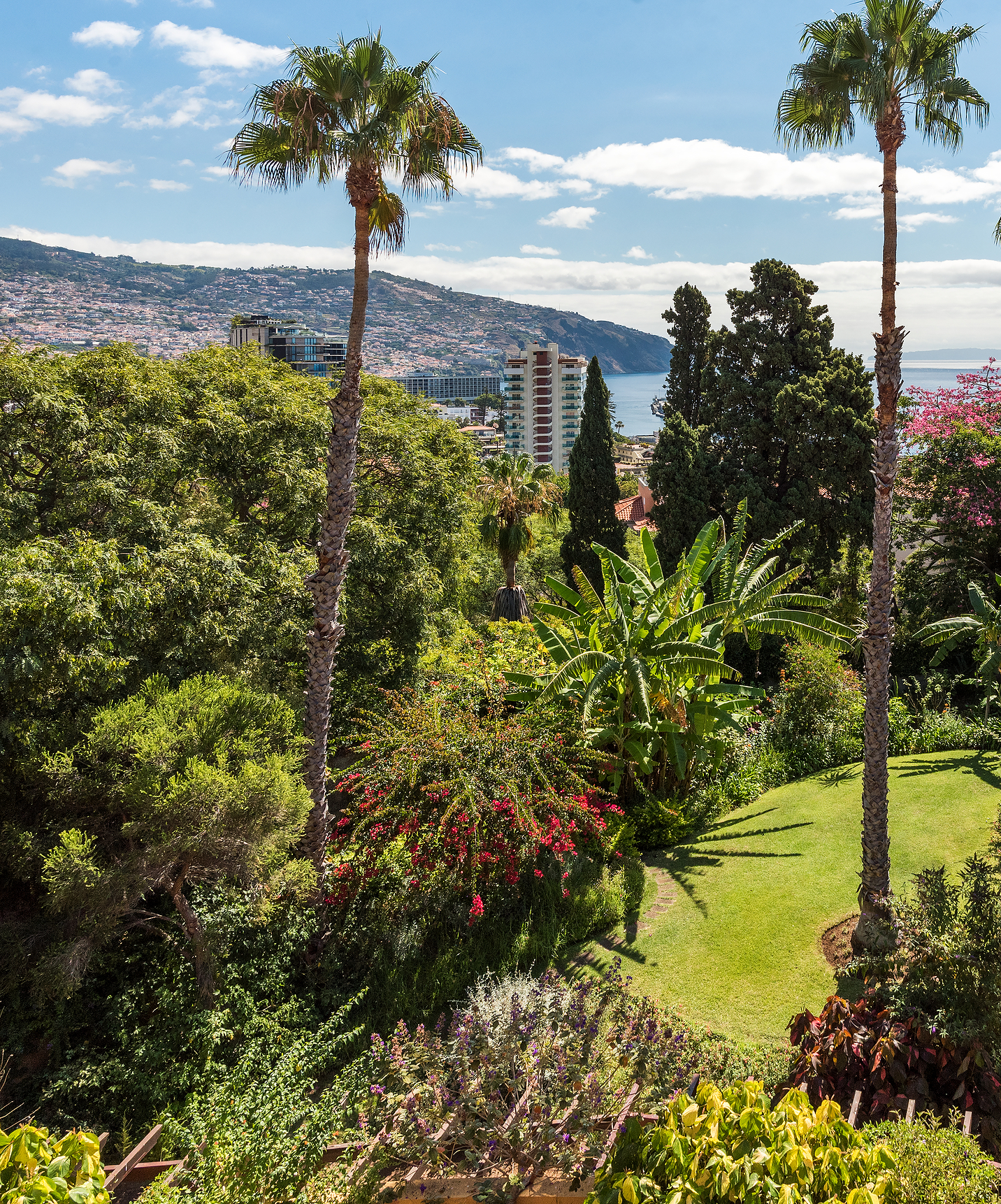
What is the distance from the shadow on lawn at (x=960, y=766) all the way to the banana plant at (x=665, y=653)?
3.21 meters

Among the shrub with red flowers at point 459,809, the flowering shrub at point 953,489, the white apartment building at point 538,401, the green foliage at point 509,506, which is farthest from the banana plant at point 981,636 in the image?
the white apartment building at point 538,401

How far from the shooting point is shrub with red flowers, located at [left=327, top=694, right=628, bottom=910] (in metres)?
10.2

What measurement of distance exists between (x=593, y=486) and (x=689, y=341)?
6.54 m

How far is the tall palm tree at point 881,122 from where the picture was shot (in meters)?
7.93

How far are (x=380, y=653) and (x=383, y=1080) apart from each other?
10963 mm

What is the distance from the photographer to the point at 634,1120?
5.13 m

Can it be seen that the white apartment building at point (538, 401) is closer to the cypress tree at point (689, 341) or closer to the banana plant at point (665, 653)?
the cypress tree at point (689, 341)

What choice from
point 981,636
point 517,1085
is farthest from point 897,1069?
point 981,636

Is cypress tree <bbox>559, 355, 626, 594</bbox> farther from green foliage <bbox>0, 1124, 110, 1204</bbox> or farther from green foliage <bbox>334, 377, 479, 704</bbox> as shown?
green foliage <bbox>0, 1124, 110, 1204</bbox>

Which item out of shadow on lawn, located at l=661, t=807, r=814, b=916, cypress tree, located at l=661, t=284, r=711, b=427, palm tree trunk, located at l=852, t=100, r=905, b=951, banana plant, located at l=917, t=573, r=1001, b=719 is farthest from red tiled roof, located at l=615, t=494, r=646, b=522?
palm tree trunk, located at l=852, t=100, r=905, b=951

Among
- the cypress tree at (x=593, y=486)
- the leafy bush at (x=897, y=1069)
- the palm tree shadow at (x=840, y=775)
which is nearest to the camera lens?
the leafy bush at (x=897, y=1069)

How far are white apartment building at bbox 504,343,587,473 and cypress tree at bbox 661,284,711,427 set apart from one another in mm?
116574

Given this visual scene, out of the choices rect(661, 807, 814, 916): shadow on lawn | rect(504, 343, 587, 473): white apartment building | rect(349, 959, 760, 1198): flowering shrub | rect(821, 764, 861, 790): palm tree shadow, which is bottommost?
rect(661, 807, 814, 916): shadow on lawn

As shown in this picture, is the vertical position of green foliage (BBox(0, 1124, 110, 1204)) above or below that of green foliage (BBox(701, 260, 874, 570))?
below
